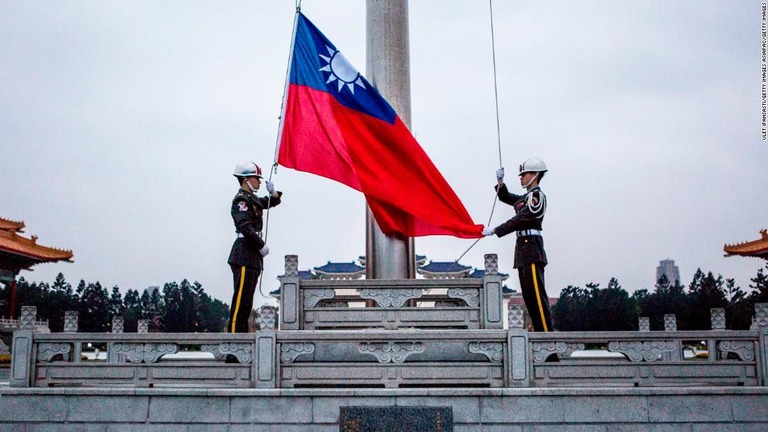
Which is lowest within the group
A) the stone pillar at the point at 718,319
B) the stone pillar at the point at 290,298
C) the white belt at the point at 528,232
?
the stone pillar at the point at 718,319

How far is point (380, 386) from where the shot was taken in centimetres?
678

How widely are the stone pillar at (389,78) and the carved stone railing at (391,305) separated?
0.91m

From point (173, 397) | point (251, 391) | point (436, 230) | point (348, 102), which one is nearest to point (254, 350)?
point (251, 391)

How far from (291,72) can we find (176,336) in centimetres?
349

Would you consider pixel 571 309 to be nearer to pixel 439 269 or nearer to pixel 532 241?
pixel 439 269

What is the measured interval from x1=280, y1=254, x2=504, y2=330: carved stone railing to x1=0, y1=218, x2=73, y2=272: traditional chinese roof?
20.3 m

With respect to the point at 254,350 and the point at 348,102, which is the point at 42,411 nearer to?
the point at 254,350

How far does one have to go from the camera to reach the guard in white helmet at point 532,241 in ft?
25.7

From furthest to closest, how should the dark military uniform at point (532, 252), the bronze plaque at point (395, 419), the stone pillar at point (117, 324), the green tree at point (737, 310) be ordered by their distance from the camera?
the green tree at point (737, 310) < the stone pillar at point (117, 324) < the dark military uniform at point (532, 252) < the bronze plaque at point (395, 419)

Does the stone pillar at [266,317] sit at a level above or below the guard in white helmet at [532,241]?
below

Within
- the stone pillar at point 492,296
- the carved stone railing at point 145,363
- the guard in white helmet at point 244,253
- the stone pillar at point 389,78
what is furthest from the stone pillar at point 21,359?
the stone pillar at point 492,296

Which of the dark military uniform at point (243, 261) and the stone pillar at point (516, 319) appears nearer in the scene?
the stone pillar at point (516, 319)

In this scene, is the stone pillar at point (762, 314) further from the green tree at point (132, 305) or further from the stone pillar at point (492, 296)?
the green tree at point (132, 305)

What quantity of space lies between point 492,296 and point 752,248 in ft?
66.5
